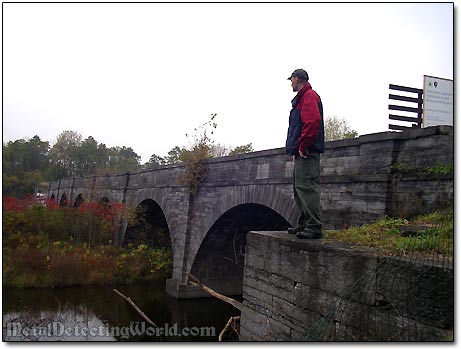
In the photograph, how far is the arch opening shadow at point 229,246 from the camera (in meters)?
12.9

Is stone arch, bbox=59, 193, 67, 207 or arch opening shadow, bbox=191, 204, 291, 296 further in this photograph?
stone arch, bbox=59, 193, 67, 207

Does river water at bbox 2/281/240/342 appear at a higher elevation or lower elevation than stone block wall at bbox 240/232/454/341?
lower

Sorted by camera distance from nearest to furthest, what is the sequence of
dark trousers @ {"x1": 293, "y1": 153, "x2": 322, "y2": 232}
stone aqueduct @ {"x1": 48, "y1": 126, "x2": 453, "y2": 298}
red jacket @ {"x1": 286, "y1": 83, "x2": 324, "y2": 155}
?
red jacket @ {"x1": 286, "y1": 83, "x2": 324, "y2": 155}, dark trousers @ {"x1": 293, "y1": 153, "x2": 322, "y2": 232}, stone aqueduct @ {"x1": 48, "y1": 126, "x2": 453, "y2": 298}

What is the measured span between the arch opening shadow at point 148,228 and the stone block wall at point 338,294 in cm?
1524

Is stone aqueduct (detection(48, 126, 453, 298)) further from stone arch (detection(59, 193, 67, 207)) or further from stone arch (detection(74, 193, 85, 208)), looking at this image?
stone arch (detection(59, 193, 67, 207))

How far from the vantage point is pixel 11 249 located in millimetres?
16219

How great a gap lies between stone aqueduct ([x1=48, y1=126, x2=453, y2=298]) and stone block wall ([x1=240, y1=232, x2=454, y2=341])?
16.4 inches

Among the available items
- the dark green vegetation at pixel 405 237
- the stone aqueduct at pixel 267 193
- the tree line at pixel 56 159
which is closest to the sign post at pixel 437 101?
the stone aqueduct at pixel 267 193

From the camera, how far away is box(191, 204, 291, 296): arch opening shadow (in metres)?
12.9

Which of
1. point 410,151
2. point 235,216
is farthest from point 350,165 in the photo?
point 235,216

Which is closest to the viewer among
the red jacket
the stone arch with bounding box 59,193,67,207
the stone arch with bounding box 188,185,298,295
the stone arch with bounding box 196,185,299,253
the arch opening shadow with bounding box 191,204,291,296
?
the red jacket

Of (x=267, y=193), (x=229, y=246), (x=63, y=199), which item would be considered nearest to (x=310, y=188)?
(x=267, y=193)

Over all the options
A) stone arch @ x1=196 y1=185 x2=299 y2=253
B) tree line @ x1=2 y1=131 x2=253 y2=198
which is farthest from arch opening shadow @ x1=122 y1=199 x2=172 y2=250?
tree line @ x1=2 y1=131 x2=253 y2=198

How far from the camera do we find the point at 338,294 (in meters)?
3.55
